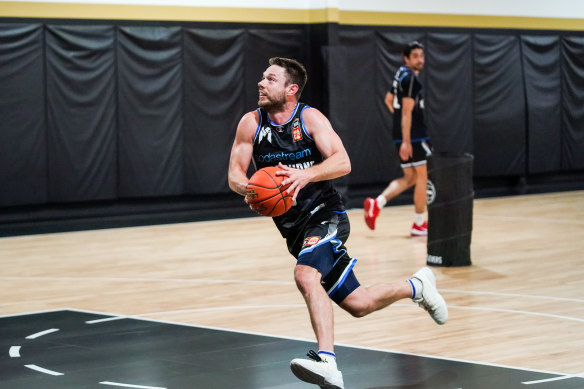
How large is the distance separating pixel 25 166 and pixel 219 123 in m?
2.74

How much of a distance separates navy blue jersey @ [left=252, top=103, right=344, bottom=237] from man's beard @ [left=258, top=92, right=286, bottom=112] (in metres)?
0.08

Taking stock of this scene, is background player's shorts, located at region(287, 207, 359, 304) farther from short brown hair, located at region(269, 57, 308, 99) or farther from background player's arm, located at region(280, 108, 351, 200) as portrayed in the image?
short brown hair, located at region(269, 57, 308, 99)

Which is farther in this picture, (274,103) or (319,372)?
(274,103)

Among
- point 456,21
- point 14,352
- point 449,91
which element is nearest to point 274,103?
point 14,352

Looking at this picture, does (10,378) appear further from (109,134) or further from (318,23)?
(318,23)

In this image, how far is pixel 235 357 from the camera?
5.95 m

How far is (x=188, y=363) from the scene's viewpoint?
5812mm

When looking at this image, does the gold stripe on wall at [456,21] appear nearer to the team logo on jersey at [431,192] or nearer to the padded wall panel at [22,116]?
the padded wall panel at [22,116]

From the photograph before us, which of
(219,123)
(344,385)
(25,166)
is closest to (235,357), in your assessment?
(344,385)

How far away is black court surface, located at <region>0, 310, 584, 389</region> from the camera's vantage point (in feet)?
17.4

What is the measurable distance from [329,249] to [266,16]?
9.07 metres

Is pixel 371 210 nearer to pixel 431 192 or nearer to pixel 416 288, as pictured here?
pixel 431 192

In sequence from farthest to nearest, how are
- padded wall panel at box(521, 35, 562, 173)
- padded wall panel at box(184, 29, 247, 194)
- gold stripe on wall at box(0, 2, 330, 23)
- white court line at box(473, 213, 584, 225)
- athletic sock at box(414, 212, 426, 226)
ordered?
1. padded wall panel at box(521, 35, 562, 173)
2. padded wall panel at box(184, 29, 247, 194)
3. white court line at box(473, 213, 584, 225)
4. gold stripe on wall at box(0, 2, 330, 23)
5. athletic sock at box(414, 212, 426, 226)

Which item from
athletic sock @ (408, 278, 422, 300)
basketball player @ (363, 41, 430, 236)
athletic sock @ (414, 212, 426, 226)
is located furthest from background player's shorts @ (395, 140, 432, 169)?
athletic sock @ (408, 278, 422, 300)
